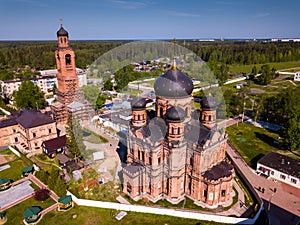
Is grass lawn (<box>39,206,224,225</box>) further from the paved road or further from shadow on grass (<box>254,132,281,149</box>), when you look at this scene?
shadow on grass (<box>254,132,281,149</box>)

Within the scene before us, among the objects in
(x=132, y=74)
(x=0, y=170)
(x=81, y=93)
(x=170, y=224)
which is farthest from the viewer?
(x=132, y=74)

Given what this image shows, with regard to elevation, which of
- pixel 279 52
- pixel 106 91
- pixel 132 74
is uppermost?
pixel 279 52

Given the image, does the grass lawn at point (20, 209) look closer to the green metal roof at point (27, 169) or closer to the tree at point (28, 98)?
the green metal roof at point (27, 169)

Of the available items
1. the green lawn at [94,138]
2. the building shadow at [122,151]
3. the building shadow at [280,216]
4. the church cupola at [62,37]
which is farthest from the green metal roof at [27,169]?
the building shadow at [280,216]

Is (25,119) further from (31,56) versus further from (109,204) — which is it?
(31,56)

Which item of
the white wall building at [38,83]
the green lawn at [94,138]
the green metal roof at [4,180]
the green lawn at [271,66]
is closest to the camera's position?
the green metal roof at [4,180]

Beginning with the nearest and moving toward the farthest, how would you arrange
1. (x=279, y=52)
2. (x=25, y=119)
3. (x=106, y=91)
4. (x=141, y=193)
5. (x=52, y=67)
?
(x=141, y=193)
(x=25, y=119)
(x=106, y=91)
(x=52, y=67)
(x=279, y=52)

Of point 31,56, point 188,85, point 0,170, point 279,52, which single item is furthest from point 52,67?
point 279,52

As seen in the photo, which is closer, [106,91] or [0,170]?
[0,170]
